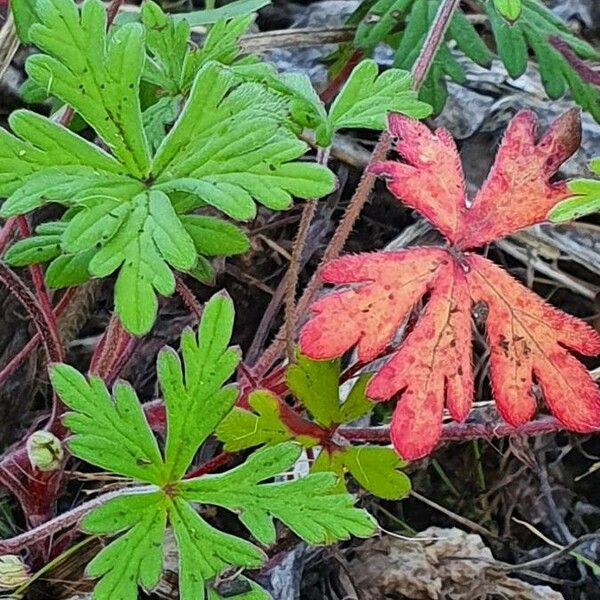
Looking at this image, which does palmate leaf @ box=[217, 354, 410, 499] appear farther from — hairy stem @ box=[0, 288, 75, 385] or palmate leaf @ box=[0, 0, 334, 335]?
hairy stem @ box=[0, 288, 75, 385]

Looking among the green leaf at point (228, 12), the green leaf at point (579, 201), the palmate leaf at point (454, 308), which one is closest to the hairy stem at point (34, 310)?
the palmate leaf at point (454, 308)

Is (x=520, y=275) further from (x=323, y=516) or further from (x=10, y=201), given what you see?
(x=10, y=201)

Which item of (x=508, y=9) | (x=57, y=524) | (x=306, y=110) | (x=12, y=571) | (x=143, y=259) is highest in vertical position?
(x=508, y=9)

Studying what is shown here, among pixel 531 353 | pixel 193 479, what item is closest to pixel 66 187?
pixel 193 479

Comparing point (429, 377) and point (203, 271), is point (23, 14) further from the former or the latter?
point (429, 377)

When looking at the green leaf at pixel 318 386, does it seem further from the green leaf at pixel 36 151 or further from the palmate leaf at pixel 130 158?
the green leaf at pixel 36 151

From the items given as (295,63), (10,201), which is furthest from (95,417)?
(295,63)

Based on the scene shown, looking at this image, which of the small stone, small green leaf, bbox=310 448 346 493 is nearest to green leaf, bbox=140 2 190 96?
small green leaf, bbox=310 448 346 493

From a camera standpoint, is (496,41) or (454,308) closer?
(454,308)
